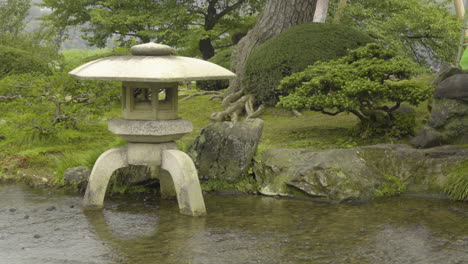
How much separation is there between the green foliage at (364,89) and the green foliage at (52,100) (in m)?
4.13

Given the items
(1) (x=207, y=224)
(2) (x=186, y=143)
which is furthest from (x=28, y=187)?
(1) (x=207, y=224)

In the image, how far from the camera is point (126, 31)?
25.8 metres

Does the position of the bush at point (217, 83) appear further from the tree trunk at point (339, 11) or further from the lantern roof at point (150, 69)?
the lantern roof at point (150, 69)

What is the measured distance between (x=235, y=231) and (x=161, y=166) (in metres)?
1.79

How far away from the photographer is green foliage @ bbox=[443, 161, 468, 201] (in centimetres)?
905

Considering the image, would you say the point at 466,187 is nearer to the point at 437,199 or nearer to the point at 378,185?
the point at 437,199

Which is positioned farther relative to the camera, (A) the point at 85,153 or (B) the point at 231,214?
(A) the point at 85,153

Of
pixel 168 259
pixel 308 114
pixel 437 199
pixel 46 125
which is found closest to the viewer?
pixel 168 259

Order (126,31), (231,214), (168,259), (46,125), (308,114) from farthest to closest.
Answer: (126,31) < (308,114) < (46,125) < (231,214) < (168,259)

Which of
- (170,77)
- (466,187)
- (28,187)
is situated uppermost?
(170,77)

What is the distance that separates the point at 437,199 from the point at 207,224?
3791mm

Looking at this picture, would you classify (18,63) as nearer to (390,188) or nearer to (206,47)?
(390,188)

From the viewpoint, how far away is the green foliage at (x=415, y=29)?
19141mm

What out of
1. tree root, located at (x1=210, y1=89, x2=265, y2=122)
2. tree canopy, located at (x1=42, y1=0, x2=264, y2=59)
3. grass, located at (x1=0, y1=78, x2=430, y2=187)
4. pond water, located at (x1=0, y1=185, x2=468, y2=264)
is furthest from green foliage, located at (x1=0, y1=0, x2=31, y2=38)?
pond water, located at (x1=0, y1=185, x2=468, y2=264)
